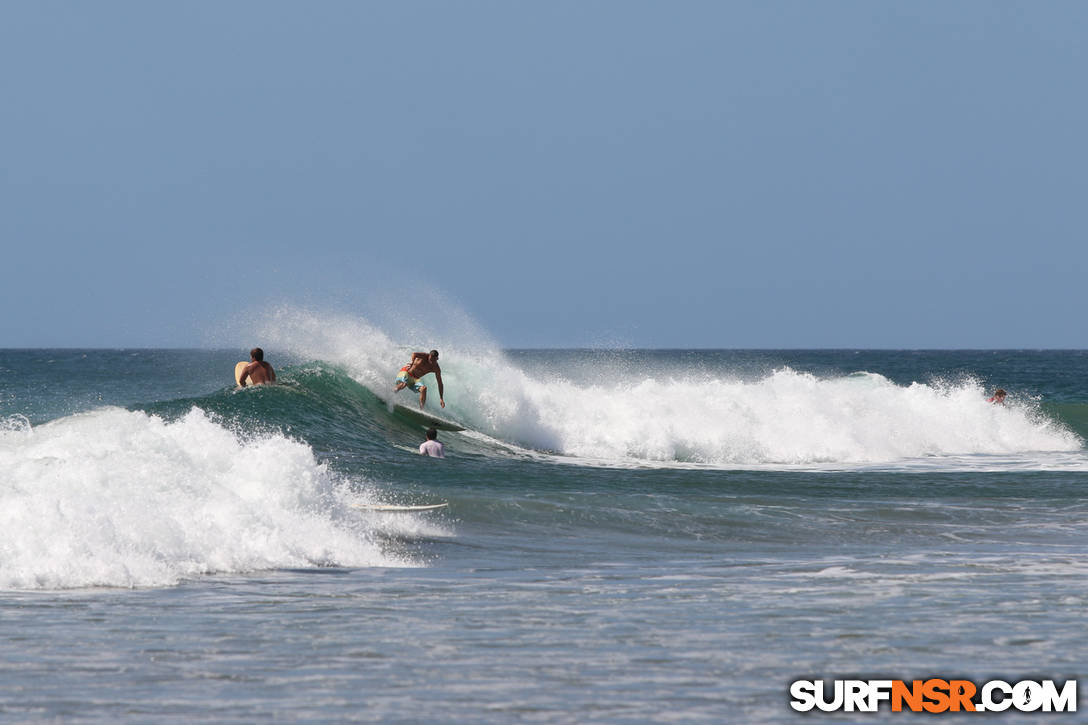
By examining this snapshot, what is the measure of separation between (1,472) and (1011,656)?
366 inches

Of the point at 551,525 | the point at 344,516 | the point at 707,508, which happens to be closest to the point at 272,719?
the point at 344,516

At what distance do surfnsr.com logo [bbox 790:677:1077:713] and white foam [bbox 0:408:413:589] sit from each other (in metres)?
5.80

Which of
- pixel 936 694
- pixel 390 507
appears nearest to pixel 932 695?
pixel 936 694

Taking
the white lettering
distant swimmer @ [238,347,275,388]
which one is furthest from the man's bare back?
the white lettering

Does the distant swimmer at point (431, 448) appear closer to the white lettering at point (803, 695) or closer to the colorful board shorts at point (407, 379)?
the colorful board shorts at point (407, 379)

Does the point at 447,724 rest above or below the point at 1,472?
below

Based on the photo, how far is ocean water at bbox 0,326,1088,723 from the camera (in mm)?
7516

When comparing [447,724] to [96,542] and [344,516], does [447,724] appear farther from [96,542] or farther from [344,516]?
[344,516]

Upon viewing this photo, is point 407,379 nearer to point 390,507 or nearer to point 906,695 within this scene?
point 390,507

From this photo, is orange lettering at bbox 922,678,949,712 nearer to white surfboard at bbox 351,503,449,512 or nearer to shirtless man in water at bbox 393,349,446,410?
white surfboard at bbox 351,503,449,512

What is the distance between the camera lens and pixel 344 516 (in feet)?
44.7

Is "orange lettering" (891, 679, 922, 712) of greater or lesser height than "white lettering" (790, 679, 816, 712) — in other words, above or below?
below

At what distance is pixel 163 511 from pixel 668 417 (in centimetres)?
1823

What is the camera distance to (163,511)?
12195 mm
